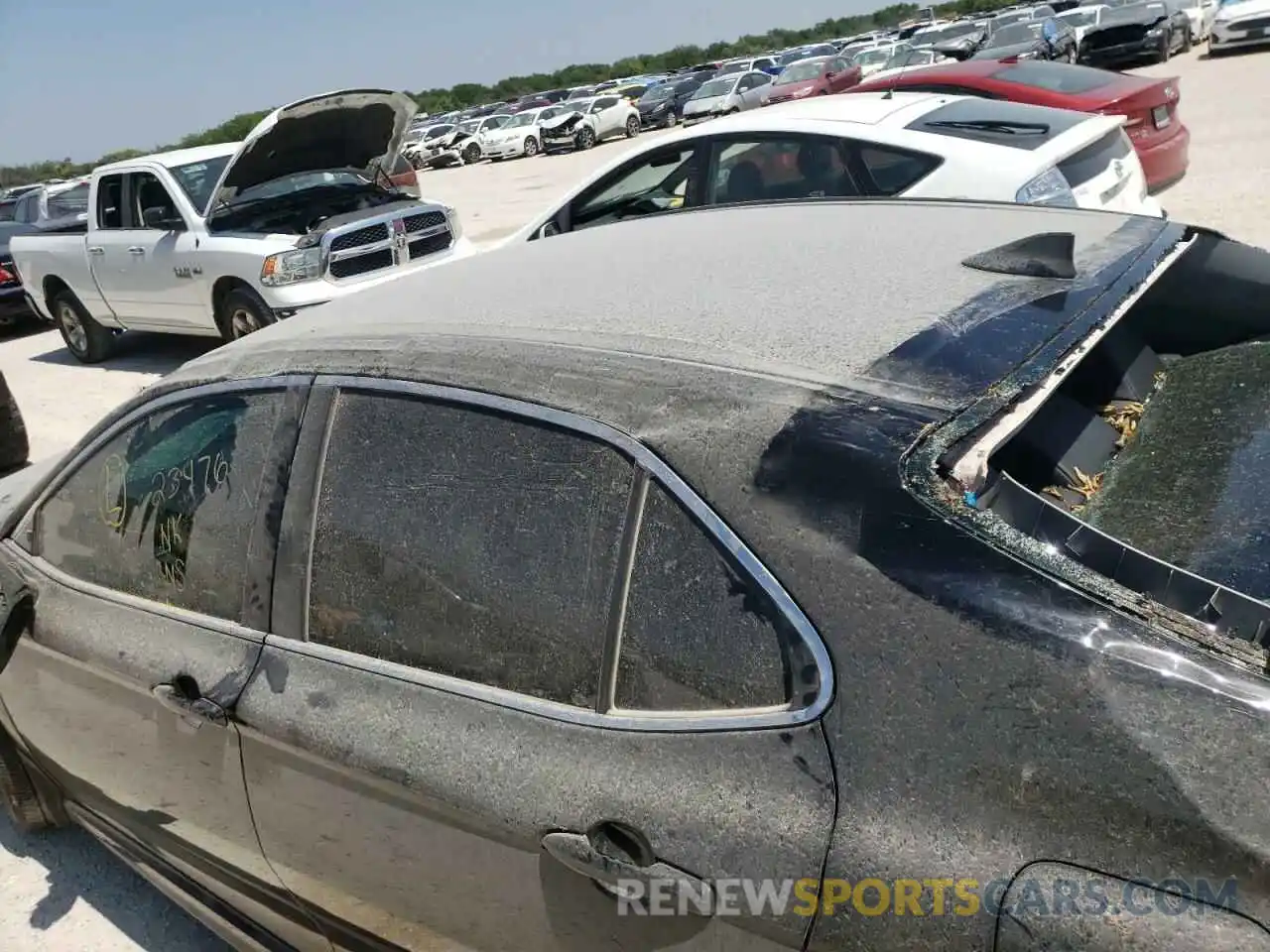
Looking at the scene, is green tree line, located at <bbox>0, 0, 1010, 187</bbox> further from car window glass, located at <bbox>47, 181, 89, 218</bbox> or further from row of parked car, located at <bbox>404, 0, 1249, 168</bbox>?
car window glass, located at <bbox>47, 181, 89, 218</bbox>

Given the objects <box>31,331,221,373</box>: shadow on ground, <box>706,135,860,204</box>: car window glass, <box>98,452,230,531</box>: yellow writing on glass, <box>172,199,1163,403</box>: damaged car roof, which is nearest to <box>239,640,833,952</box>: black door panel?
<box>98,452,230,531</box>: yellow writing on glass

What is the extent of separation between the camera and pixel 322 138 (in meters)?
8.68

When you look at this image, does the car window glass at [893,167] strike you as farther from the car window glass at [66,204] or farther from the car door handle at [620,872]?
the car window glass at [66,204]

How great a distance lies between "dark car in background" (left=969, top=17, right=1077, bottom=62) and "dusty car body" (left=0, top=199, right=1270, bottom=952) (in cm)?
2300

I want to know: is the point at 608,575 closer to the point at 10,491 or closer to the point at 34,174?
the point at 10,491

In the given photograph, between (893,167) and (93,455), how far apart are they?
441 cm

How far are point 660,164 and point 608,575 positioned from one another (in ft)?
17.2

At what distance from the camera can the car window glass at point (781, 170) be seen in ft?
18.6

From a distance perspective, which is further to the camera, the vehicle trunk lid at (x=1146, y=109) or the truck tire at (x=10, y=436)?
the vehicle trunk lid at (x=1146, y=109)

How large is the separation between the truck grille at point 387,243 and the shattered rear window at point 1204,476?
680 centimetres

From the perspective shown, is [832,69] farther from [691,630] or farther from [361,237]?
[691,630]

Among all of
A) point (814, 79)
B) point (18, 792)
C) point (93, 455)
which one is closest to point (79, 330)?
point (18, 792)

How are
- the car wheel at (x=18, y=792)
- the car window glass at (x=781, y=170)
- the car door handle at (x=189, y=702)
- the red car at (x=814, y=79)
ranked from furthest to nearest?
the red car at (x=814, y=79), the car window glass at (x=781, y=170), the car wheel at (x=18, y=792), the car door handle at (x=189, y=702)

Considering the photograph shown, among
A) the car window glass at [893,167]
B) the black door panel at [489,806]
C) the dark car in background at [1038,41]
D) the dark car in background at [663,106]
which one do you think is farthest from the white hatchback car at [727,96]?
the black door panel at [489,806]
